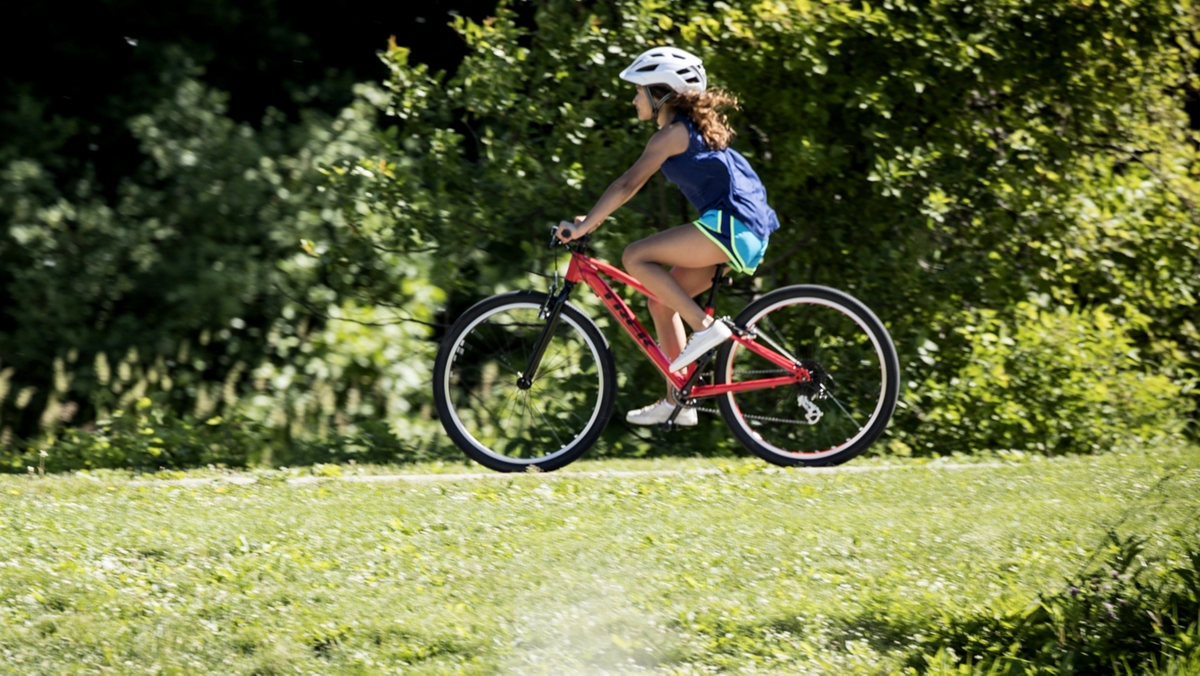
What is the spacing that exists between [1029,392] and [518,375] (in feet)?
10.4

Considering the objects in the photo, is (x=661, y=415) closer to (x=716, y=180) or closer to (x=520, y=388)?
(x=520, y=388)

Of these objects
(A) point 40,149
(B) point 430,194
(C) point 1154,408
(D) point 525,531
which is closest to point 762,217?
(D) point 525,531

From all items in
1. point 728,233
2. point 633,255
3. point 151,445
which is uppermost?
point 728,233

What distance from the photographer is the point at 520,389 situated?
654 centimetres

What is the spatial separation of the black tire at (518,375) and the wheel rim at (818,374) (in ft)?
2.31

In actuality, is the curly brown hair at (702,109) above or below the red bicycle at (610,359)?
above

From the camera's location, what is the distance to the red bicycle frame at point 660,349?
20.6ft

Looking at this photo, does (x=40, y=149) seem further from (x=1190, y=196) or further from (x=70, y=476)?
(x=1190, y=196)

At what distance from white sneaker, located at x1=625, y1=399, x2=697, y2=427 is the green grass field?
290 mm

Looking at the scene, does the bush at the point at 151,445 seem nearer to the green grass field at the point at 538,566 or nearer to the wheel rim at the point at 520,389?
the green grass field at the point at 538,566

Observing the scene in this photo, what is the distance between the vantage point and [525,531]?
5199mm

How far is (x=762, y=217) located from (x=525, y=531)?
1871 millimetres

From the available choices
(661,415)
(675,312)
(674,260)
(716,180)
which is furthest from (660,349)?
(716,180)

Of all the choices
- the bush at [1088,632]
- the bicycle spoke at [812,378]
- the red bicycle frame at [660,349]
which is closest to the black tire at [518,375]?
the red bicycle frame at [660,349]
